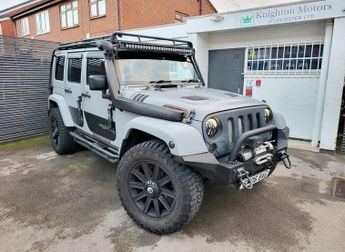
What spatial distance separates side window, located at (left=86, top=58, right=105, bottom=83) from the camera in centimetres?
335

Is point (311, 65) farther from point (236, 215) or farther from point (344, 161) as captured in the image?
point (236, 215)

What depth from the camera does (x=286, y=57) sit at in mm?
5715

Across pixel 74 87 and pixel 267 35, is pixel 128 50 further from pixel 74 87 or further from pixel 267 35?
pixel 267 35

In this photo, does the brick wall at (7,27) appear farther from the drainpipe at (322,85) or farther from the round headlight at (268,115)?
the round headlight at (268,115)

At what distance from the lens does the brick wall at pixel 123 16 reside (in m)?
11.8

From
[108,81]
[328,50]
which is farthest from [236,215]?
Answer: [328,50]

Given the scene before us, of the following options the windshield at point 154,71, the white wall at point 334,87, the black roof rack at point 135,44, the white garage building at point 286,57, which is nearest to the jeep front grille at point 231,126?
the windshield at point 154,71

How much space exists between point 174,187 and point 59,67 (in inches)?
147

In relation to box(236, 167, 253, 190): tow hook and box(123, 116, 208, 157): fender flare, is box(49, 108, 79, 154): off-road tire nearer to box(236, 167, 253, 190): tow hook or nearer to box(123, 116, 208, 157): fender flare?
box(123, 116, 208, 157): fender flare

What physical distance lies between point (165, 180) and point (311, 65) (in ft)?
15.7

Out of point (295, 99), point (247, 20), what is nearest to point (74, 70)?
point (247, 20)

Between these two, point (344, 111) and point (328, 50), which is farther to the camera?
point (344, 111)

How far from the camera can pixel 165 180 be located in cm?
242

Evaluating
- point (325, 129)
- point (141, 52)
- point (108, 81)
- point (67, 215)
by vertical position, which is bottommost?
point (67, 215)
